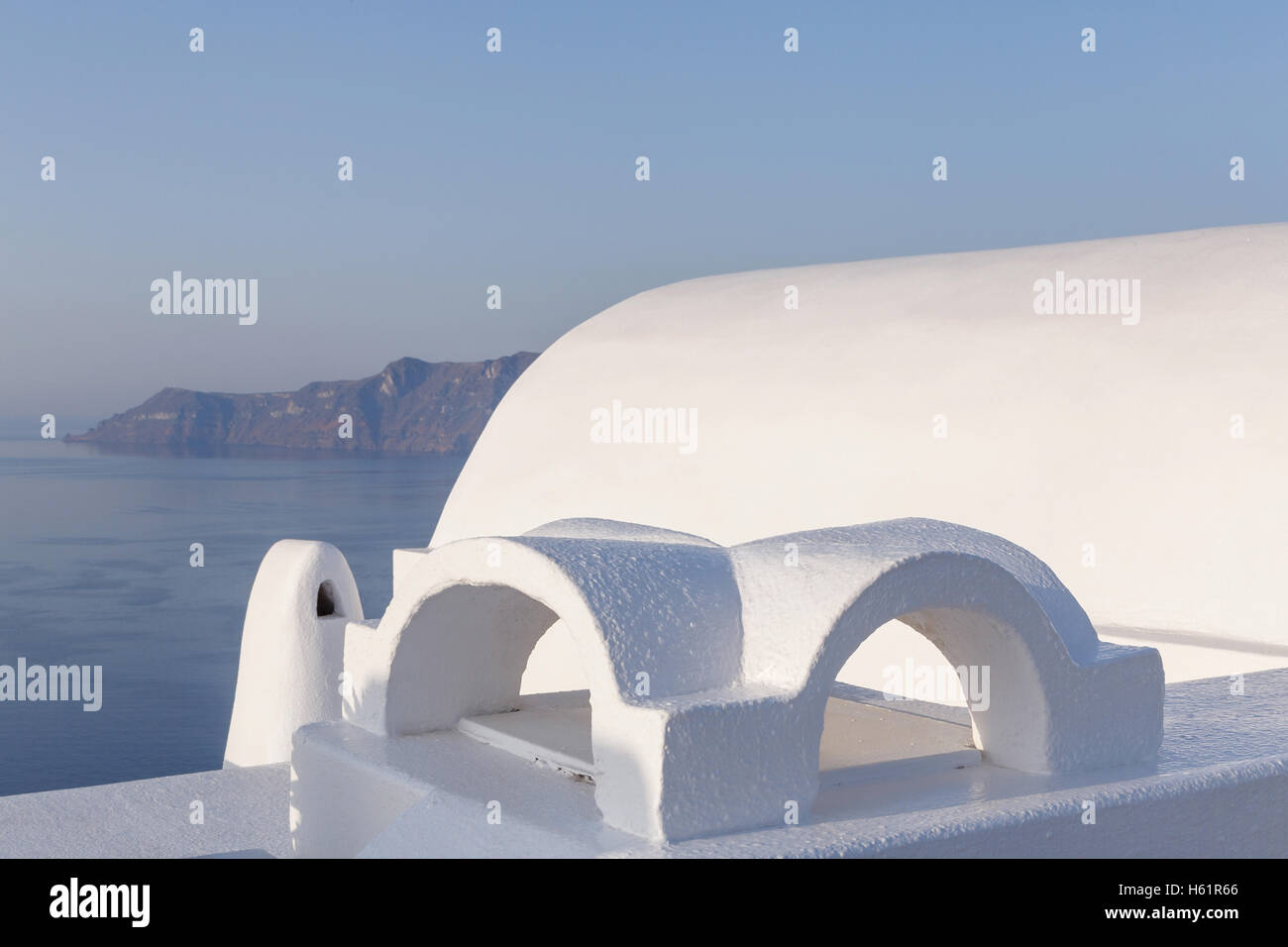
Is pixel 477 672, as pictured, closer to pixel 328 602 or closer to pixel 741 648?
pixel 741 648

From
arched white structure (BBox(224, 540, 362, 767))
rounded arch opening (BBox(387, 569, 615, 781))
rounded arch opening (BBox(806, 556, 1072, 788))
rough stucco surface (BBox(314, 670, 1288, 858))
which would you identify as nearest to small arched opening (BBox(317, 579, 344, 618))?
arched white structure (BBox(224, 540, 362, 767))

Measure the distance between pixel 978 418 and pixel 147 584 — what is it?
41.1 metres

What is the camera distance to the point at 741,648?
447 centimetres

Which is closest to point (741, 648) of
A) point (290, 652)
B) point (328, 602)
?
point (290, 652)

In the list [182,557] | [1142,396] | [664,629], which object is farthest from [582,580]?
[182,557]

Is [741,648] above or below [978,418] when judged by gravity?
below

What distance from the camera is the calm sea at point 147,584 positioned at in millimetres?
32688

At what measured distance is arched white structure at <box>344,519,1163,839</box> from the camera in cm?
412

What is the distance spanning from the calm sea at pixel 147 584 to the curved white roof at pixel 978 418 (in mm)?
10330

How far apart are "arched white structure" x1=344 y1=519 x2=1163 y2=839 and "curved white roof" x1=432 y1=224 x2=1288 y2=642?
14.2ft

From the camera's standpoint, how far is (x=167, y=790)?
27.5ft

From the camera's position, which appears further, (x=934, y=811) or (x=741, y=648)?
(x=741, y=648)
